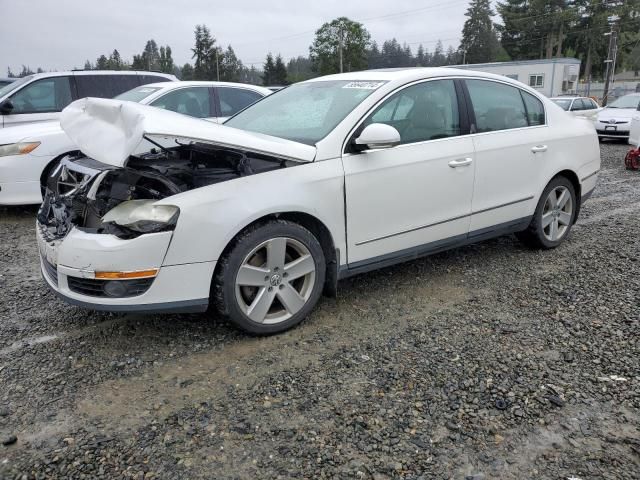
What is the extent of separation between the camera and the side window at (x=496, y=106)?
4.32 meters

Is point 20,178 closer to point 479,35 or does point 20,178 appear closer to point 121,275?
point 121,275

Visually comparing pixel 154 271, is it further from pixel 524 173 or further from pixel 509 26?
pixel 509 26

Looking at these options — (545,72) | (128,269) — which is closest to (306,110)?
(128,269)

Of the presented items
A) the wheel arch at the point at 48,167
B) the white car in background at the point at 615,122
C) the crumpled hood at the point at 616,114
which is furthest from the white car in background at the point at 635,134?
the wheel arch at the point at 48,167

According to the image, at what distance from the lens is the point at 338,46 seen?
268ft

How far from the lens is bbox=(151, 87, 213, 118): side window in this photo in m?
7.41

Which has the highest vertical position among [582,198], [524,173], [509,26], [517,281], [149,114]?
[509,26]

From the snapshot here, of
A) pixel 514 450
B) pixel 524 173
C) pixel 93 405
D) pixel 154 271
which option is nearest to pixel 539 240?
pixel 524 173

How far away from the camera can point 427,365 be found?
3.06 m

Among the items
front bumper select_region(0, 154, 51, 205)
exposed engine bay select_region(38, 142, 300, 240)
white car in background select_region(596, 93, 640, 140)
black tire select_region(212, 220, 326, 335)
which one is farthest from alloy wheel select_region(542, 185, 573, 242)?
white car in background select_region(596, 93, 640, 140)

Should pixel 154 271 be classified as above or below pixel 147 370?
above

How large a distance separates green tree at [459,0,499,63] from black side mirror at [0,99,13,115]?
86.8 metres

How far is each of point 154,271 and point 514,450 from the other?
2021mm

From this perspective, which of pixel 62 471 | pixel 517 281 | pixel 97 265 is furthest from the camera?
pixel 517 281
